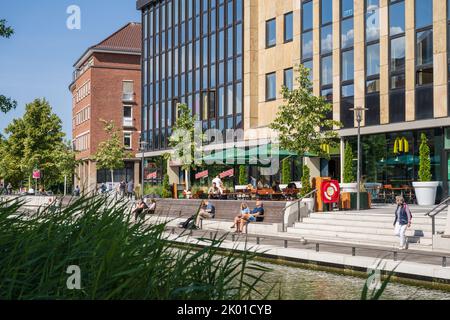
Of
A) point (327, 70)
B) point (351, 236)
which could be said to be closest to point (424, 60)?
point (327, 70)

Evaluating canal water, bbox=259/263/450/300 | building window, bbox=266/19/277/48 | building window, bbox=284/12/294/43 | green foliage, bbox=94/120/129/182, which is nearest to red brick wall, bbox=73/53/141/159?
green foliage, bbox=94/120/129/182

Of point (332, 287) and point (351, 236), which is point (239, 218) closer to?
point (351, 236)

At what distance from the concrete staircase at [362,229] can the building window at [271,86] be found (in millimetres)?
17610

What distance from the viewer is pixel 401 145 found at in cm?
3319

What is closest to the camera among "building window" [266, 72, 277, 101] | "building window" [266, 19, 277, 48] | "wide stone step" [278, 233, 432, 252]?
"wide stone step" [278, 233, 432, 252]

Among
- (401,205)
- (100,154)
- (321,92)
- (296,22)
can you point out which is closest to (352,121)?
(321,92)

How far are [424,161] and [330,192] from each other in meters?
6.50

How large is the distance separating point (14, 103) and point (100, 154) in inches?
1507

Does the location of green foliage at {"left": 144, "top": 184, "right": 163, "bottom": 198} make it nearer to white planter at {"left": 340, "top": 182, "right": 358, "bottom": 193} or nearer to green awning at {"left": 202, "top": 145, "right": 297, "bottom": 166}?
green awning at {"left": 202, "top": 145, "right": 297, "bottom": 166}

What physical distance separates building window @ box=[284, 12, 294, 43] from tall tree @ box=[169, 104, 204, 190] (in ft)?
27.1

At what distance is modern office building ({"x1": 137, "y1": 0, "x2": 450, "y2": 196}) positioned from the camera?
31.6m

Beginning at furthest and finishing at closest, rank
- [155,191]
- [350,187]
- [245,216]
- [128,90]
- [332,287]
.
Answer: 1. [128,90]
2. [155,191]
3. [350,187]
4. [245,216]
5. [332,287]

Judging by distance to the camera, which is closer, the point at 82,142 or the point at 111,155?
the point at 111,155
